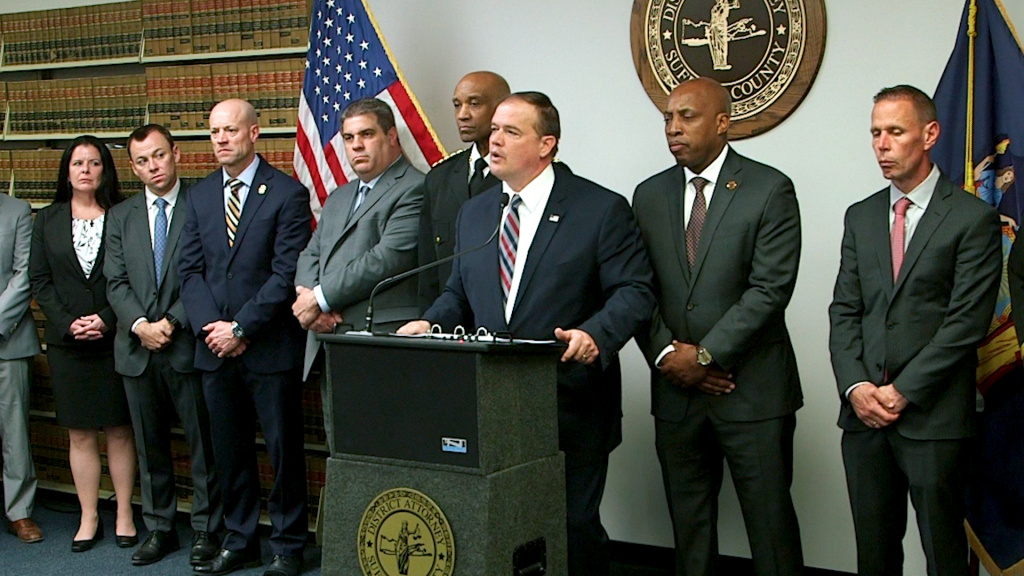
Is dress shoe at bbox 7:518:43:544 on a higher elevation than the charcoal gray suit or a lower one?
lower

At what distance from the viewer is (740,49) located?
4434 mm

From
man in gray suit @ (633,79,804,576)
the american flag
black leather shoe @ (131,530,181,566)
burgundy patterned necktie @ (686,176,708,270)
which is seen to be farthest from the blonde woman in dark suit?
burgundy patterned necktie @ (686,176,708,270)

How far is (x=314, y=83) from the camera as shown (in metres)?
5.07

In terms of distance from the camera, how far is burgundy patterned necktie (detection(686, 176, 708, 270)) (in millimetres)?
3617

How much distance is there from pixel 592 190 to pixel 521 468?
3.48 feet

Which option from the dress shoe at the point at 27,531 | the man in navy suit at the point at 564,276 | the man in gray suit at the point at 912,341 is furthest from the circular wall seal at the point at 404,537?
the dress shoe at the point at 27,531

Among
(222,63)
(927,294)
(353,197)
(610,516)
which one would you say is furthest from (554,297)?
(222,63)

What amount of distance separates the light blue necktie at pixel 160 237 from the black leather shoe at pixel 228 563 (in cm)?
121

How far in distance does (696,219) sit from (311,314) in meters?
1.66

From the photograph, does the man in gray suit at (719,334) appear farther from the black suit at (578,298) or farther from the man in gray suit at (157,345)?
the man in gray suit at (157,345)

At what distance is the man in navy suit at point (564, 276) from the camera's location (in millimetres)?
3379

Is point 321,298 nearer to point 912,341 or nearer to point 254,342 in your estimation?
point 254,342

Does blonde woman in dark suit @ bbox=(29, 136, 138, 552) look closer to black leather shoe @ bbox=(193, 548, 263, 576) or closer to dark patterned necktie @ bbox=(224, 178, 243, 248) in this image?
black leather shoe @ bbox=(193, 548, 263, 576)

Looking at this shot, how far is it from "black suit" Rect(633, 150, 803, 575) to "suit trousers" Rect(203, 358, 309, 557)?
1746 mm
